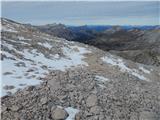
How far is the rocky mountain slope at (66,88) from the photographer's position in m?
16.2

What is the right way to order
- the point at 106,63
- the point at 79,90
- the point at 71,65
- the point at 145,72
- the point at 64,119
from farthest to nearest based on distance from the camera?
the point at 145,72 < the point at 106,63 < the point at 71,65 < the point at 79,90 < the point at 64,119

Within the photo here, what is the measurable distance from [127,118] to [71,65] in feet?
26.0

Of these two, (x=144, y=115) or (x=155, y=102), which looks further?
(x=155, y=102)

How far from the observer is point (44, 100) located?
16719 mm

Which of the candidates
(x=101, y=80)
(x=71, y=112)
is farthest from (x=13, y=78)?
(x=101, y=80)

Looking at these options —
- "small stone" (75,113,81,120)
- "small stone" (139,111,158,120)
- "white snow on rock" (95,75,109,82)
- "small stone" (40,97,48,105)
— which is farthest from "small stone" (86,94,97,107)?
"white snow on rock" (95,75,109,82)

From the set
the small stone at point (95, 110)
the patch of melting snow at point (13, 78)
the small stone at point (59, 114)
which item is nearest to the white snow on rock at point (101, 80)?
the small stone at point (95, 110)

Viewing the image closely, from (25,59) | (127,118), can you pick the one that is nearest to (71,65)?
(25,59)

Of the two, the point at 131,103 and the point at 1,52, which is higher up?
the point at 1,52

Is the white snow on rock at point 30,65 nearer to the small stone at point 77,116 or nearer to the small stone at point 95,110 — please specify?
the small stone at point 77,116

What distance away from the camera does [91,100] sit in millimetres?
17484

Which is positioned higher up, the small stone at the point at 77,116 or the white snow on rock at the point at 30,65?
the white snow on rock at the point at 30,65

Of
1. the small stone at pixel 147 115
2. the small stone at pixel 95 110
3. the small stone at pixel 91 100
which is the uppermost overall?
the small stone at pixel 91 100

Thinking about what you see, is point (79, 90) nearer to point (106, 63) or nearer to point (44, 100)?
point (44, 100)
